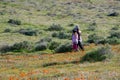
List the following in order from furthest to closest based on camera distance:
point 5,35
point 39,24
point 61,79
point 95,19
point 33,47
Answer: point 95,19 → point 39,24 → point 5,35 → point 33,47 → point 61,79

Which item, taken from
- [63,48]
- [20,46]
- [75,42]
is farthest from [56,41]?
A: [75,42]

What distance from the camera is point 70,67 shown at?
19.5m

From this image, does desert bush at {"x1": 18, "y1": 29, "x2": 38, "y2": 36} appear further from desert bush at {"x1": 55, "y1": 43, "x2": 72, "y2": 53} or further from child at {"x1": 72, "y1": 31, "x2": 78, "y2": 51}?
child at {"x1": 72, "y1": 31, "x2": 78, "y2": 51}

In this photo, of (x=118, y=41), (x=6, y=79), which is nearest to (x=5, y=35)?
(x=118, y=41)

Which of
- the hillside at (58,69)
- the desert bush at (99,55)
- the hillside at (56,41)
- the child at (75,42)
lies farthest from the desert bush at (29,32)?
the desert bush at (99,55)

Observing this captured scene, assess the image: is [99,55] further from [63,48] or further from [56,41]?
[56,41]

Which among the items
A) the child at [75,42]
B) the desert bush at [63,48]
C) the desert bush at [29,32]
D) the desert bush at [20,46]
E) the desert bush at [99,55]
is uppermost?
the desert bush at [99,55]

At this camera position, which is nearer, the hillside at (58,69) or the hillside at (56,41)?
the hillside at (58,69)

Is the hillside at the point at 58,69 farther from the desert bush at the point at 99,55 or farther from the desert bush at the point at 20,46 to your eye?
the desert bush at the point at 20,46

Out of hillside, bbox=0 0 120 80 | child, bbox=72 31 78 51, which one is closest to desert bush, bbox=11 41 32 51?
hillside, bbox=0 0 120 80

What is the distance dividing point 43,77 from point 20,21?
34.6 meters

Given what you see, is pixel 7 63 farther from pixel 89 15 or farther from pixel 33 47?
pixel 89 15

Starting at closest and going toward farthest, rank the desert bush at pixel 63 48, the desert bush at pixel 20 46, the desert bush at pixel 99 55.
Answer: the desert bush at pixel 99 55 → the desert bush at pixel 63 48 → the desert bush at pixel 20 46

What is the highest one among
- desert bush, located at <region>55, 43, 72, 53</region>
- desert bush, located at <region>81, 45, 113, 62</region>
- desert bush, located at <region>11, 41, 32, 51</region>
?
desert bush, located at <region>81, 45, 113, 62</region>
